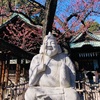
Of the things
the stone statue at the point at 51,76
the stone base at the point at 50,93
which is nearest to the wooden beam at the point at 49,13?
the stone statue at the point at 51,76

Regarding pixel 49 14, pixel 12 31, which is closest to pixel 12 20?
pixel 12 31

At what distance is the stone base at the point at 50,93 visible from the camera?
3.20m

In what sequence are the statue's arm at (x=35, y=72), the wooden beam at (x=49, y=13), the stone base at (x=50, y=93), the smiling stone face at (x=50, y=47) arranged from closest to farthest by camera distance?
Answer: the stone base at (x=50, y=93) → the statue's arm at (x=35, y=72) → the smiling stone face at (x=50, y=47) → the wooden beam at (x=49, y=13)

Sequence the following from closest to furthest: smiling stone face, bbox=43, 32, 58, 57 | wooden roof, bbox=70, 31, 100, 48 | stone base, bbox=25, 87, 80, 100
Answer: stone base, bbox=25, 87, 80, 100 < smiling stone face, bbox=43, 32, 58, 57 < wooden roof, bbox=70, 31, 100, 48

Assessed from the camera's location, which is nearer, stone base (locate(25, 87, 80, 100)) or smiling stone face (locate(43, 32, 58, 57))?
stone base (locate(25, 87, 80, 100))

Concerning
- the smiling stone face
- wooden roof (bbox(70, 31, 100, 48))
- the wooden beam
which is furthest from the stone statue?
wooden roof (bbox(70, 31, 100, 48))

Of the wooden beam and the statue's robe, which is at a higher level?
the wooden beam

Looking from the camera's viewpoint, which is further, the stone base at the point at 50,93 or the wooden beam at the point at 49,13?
the wooden beam at the point at 49,13

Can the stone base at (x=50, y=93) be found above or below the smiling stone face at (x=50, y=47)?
below

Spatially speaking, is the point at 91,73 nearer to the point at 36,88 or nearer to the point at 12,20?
the point at 12,20

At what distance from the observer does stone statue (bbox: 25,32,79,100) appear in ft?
10.8

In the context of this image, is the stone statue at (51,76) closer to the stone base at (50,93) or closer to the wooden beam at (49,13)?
the stone base at (50,93)

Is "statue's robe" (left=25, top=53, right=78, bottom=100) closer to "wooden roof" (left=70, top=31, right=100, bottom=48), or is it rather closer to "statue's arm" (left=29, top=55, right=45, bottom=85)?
"statue's arm" (left=29, top=55, right=45, bottom=85)

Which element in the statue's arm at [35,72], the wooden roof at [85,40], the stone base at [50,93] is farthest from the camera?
the wooden roof at [85,40]
